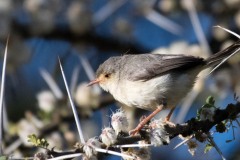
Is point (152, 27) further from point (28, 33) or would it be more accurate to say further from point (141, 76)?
point (141, 76)

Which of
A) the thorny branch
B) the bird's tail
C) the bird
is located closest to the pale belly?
the bird

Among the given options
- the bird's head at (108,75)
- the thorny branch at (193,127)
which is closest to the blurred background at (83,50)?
the bird's head at (108,75)

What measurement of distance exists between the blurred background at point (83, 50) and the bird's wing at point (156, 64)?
279mm

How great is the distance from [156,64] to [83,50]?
1595 millimetres

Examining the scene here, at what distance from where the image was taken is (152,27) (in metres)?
6.34

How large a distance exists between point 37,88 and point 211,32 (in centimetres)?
199

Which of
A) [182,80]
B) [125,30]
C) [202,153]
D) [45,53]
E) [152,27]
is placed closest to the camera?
[202,153]

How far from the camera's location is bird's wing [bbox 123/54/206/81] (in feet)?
9.79

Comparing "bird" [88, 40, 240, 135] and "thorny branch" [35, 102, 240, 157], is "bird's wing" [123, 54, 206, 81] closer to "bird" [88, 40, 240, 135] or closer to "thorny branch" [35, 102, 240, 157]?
"bird" [88, 40, 240, 135]

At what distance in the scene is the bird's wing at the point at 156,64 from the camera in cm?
298

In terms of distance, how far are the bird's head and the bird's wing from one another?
197 millimetres

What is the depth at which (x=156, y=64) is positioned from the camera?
10.3 feet

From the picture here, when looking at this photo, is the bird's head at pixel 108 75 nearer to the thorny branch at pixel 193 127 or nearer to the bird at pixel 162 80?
the bird at pixel 162 80

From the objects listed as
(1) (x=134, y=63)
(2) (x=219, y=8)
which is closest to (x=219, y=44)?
(2) (x=219, y=8)
